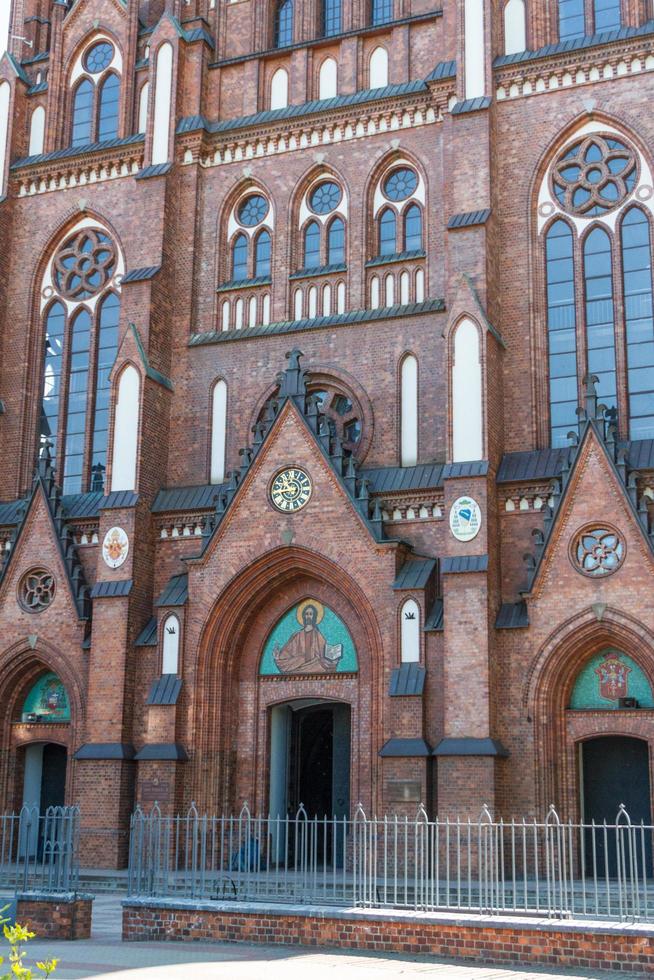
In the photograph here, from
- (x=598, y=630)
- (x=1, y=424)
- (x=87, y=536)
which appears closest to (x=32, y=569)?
(x=87, y=536)

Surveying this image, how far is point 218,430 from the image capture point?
31031 millimetres

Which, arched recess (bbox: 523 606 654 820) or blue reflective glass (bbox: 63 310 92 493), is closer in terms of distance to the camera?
arched recess (bbox: 523 606 654 820)

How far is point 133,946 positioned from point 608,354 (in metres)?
17.1

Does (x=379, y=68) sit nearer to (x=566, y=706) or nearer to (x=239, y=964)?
(x=566, y=706)

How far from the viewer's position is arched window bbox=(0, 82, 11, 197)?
115 feet

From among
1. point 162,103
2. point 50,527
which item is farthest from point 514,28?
point 50,527

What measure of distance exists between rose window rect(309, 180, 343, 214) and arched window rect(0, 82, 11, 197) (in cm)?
910

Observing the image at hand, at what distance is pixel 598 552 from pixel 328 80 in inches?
586

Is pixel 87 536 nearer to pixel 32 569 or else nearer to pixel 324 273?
pixel 32 569

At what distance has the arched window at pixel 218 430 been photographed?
30719 mm

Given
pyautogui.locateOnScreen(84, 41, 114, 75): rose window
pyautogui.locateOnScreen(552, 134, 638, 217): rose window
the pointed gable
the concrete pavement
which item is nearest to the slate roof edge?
pyautogui.locateOnScreen(552, 134, 638, 217): rose window

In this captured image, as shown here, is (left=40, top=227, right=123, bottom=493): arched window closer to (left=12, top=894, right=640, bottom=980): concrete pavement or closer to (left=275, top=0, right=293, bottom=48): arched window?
(left=275, top=0, right=293, bottom=48): arched window

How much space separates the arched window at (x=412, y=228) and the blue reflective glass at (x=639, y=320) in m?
4.88

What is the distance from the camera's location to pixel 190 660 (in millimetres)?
28344
